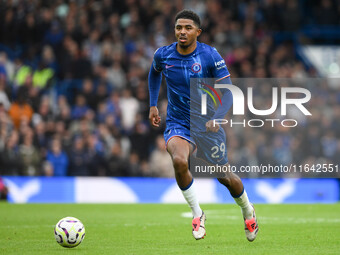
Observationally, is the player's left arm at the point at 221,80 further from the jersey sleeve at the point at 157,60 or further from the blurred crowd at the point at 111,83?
the blurred crowd at the point at 111,83

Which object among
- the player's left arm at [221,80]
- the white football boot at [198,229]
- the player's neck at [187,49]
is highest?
the player's neck at [187,49]

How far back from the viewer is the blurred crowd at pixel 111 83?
18.4 metres

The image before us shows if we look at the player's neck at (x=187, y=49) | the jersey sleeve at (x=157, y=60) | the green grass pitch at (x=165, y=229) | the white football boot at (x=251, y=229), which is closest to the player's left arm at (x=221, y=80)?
the player's neck at (x=187, y=49)

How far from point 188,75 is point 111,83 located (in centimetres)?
1157

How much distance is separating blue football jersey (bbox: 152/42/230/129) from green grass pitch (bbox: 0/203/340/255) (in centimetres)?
160

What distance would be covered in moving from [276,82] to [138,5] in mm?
5007

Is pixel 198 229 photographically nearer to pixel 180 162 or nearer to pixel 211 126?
pixel 180 162

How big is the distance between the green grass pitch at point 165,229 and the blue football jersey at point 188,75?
1.60 metres

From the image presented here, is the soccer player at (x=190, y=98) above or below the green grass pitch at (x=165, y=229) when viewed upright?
above

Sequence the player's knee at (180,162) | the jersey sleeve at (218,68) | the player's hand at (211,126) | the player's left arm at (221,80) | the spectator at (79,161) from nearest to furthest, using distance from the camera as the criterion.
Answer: the player's knee at (180,162), the player's hand at (211,126), the player's left arm at (221,80), the jersey sleeve at (218,68), the spectator at (79,161)

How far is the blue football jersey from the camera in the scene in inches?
343

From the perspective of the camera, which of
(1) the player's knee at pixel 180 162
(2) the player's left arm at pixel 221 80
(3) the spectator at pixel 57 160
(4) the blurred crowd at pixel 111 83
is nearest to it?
(1) the player's knee at pixel 180 162

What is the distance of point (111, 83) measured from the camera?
20141mm

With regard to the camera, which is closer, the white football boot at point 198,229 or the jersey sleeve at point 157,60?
the white football boot at point 198,229
